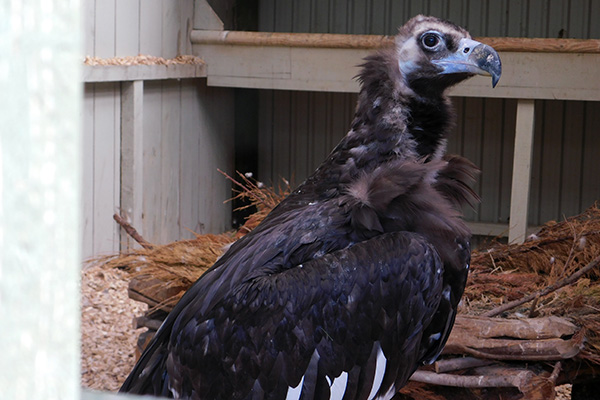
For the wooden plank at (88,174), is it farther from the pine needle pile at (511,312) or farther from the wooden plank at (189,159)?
the pine needle pile at (511,312)

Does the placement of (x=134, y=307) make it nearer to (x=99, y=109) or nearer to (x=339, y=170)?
(x=99, y=109)

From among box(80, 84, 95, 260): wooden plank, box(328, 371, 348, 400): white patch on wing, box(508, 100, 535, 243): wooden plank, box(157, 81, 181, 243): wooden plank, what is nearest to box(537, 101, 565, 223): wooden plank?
box(508, 100, 535, 243): wooden plank

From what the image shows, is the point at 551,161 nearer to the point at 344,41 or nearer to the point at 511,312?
the point at 344,41

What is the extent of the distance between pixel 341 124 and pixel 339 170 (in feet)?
13.6

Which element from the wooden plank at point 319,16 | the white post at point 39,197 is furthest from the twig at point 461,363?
the wooden plank at point 319,16

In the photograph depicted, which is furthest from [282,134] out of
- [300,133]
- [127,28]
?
[127,28]

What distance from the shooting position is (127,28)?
4660 mm

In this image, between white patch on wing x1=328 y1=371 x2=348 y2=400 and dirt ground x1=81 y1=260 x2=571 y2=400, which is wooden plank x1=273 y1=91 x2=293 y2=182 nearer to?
dirt ground x1=81 y1=260 x2=571 y2=400

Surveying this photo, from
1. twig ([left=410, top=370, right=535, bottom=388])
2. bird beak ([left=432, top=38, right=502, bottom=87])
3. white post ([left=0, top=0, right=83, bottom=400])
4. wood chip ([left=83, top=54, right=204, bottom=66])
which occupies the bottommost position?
twig ([left=410, top=370, right=535, bottom=388])

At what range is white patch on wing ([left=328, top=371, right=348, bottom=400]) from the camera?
6.35 ft

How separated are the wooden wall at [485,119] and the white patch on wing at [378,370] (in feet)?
14.2

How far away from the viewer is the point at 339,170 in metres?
2.22

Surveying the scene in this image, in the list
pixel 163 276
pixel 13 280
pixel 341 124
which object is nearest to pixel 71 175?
pixel 13 280

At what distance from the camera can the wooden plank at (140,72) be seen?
4221 millimetres
